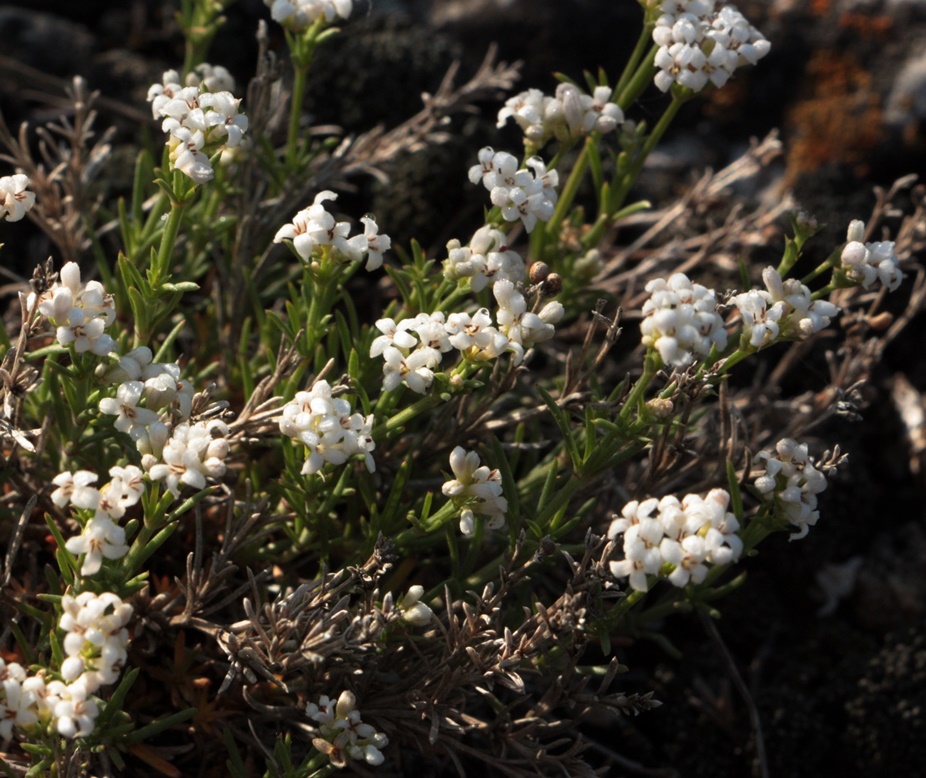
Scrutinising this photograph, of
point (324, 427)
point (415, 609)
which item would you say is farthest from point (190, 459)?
point (415, 609)

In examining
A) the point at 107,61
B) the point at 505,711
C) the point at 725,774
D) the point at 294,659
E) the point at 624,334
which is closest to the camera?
the point at 294,659

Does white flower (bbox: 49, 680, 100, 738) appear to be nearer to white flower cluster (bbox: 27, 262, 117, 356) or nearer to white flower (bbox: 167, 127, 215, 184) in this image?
white flower cluster (bbox: 27, 262, 117, 356)

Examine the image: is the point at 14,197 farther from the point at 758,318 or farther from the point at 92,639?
the point at 758,318

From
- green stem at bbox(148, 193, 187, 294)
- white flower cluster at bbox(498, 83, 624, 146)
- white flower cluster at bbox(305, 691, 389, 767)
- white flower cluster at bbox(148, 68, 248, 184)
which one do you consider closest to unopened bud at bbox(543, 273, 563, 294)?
white flower cluster at bbox(498, 83, 624, 146)

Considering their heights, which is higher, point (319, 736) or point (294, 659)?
point (294, 659)

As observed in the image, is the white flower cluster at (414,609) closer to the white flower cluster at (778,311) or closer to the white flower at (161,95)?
the white flower cluster at (778,311)

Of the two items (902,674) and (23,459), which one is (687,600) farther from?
(23,459)

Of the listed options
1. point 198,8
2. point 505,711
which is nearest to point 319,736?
point 505,711

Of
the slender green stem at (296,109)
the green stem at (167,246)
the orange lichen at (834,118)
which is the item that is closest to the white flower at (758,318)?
the green stem at (167,246)
